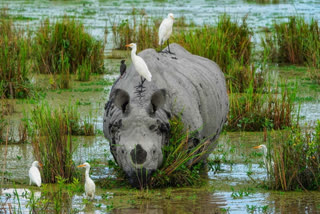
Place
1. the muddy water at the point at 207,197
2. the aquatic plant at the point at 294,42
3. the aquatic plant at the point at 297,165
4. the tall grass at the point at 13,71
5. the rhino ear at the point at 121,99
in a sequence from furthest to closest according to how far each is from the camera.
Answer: the aquatic plant at the point at 294,42
the tall grass at the point at 13,71
the aquatic plant at the point at 297,165
the rhino ear at the point at 121,99
the muddy water at the point at 207,197

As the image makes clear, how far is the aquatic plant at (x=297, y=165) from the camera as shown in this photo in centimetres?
750

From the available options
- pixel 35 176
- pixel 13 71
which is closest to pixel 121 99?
pixel 35 176

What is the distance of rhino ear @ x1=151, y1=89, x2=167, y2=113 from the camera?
723 centimetres

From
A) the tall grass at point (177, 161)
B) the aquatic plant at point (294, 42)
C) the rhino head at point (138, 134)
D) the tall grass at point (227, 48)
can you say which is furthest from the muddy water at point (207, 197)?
the aquatic plant at point (294, 42)

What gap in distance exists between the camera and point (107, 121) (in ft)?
25.4

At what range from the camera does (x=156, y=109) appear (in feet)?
23.9

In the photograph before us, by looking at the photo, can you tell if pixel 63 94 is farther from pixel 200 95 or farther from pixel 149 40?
pixel 200 95

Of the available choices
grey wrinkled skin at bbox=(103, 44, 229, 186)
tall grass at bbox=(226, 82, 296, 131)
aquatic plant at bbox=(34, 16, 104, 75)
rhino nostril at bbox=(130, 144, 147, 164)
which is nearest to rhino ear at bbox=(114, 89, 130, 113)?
grey wrinkled skin at bbox=(103, 44, 229, 186)

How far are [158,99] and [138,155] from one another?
0.65 metres

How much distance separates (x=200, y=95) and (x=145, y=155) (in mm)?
1705

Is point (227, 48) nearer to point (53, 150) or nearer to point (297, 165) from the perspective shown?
point (297, 165)

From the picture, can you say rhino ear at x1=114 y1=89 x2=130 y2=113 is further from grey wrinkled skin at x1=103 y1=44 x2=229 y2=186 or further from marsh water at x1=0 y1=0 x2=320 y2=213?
marsh water at x1=0 y1=0 x2=320 y2=213

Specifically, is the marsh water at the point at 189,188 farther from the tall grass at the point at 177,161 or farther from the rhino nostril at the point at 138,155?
the rhino nostril at the point at 138,155

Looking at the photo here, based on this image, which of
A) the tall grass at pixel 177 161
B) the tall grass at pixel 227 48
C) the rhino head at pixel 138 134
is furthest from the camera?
the tall grass at pixel 227 48
